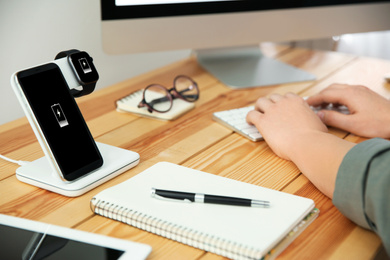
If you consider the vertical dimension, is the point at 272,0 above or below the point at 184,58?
above

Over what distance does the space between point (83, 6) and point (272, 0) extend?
445 mm

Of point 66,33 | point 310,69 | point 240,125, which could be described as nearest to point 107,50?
point 66,33

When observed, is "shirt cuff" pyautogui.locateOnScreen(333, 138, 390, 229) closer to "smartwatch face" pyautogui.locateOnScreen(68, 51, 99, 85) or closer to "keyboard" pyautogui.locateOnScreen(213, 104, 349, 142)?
"keyboard" pyautogui.locateOnScreen(213, 104, 349, 142)

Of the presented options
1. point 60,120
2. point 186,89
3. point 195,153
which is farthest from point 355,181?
point 186,89

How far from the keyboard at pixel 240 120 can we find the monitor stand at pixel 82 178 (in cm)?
22

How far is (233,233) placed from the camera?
528 millimetres

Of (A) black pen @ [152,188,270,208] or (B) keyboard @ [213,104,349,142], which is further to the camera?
(B) keyboard @ [213,104,349,142]

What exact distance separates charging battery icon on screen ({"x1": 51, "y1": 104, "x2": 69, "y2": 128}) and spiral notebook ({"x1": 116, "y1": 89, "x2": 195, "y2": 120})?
0.29 metres

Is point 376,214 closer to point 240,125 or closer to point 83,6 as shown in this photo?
point 240,125

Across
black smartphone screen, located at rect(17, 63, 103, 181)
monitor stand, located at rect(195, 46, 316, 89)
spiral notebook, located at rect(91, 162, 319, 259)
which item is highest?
black smartphone screen, located at rect(17, 63, 103, 181)

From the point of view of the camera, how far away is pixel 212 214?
0.57 m

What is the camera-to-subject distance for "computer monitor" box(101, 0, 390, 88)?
973 millimetres

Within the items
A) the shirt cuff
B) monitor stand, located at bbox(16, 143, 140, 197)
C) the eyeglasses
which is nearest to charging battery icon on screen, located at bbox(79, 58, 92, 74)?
monitor stand, located at bbox(16, 143, 140, 197)

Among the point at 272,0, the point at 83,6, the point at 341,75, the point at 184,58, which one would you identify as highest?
the point at 83,6
